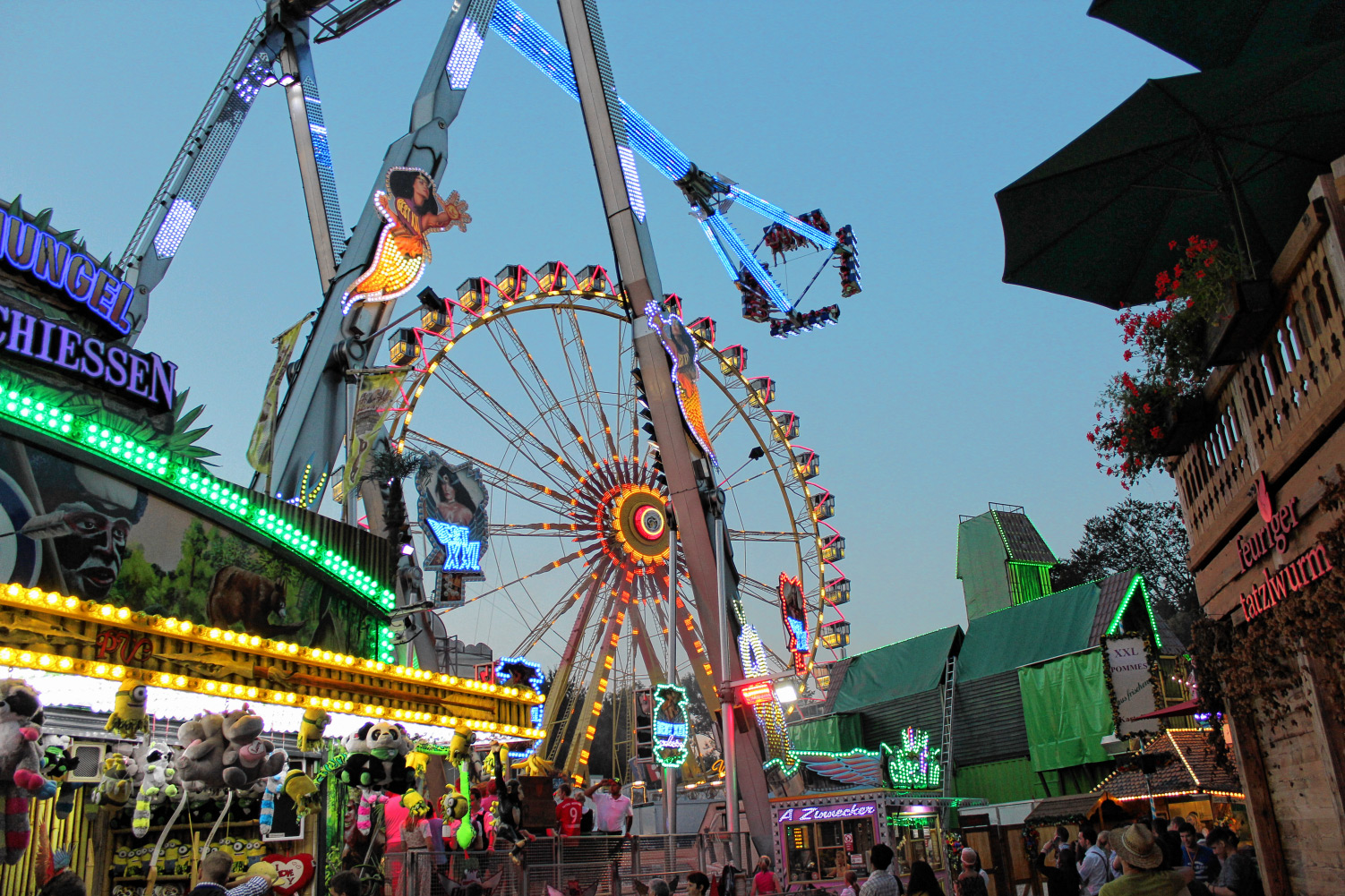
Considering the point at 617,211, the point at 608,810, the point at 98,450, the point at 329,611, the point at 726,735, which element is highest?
the point at 617,211

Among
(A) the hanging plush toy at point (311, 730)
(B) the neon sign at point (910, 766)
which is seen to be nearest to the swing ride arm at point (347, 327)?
(A) the hanging plush toy at point (311, 730)

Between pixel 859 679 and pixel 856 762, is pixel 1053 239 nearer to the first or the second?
pixel 856 762

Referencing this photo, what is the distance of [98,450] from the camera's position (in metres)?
11.2

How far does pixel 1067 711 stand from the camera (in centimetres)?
2888

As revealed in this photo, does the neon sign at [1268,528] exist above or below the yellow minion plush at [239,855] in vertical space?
above

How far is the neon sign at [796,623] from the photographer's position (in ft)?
97.6

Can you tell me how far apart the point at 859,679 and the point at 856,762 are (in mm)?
8658

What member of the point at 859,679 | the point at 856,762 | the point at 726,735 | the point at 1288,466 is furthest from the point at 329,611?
the point at 859,679

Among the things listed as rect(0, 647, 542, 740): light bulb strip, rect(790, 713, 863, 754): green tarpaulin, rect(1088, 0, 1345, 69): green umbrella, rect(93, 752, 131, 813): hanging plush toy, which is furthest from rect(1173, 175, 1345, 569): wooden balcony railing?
rect(790, 713, 863, 754): green tarpaulin

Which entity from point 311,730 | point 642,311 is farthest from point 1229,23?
point 642,311

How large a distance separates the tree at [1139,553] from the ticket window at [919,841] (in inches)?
933

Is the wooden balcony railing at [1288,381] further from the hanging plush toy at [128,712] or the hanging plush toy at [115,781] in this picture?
the hanging plush toy at [115,781]

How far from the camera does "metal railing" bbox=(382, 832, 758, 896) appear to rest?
10352 millimetres

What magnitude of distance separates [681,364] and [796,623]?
1135 centimetres
